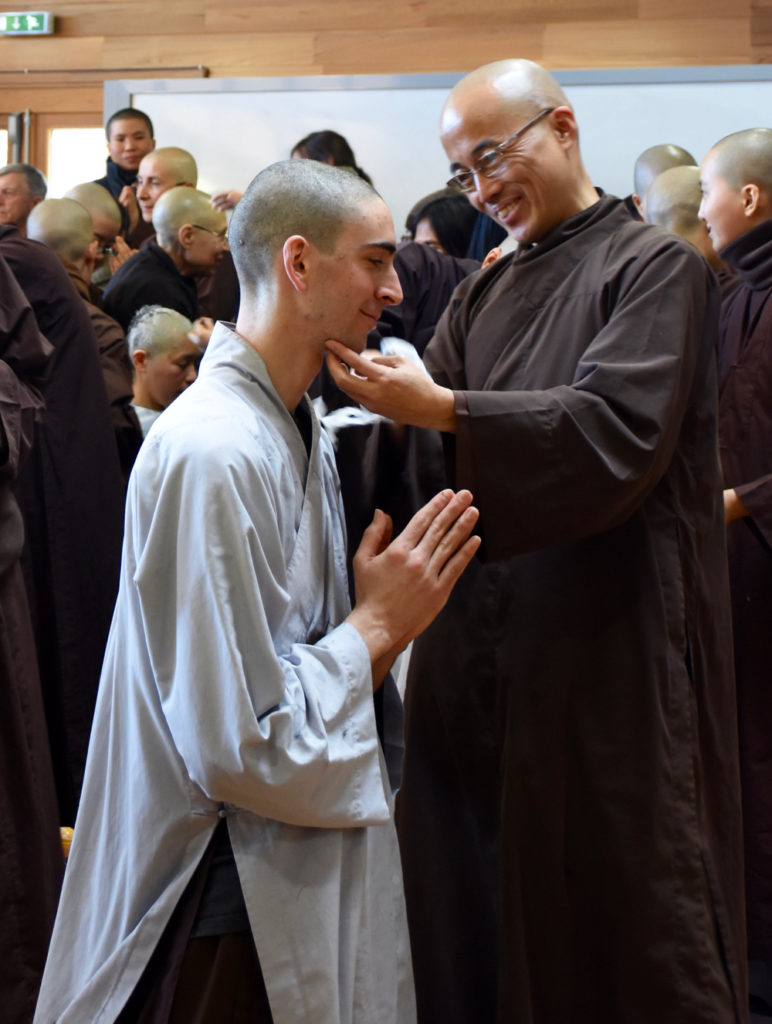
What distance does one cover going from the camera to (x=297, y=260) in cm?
149

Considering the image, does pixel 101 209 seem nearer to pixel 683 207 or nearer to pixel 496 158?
pixel 683 207

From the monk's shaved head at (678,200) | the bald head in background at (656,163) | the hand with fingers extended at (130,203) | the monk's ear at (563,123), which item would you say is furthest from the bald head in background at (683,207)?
the hand with fingers extended at (130,203)

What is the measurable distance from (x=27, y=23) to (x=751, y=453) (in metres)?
5.30

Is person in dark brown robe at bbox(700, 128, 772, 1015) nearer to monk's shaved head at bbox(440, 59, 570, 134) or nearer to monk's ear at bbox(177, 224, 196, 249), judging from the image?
monk's shaved head at bbox(440, 59, 570, 134)

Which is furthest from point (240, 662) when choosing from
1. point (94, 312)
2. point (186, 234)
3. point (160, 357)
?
point (186, 234)

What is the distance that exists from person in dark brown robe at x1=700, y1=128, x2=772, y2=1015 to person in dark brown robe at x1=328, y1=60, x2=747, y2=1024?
705 mm

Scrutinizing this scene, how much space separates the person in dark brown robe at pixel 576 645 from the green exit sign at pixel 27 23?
5.18 m

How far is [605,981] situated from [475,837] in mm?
282

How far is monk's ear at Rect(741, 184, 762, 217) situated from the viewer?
2637 millimetres

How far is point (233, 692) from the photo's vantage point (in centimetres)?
122

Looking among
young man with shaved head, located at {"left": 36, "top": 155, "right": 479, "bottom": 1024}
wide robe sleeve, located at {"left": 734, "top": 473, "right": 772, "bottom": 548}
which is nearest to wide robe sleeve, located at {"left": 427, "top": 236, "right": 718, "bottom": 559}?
young man with shaved head, located at {"left": 36, "top": 155, "right": 479, "bottom": 1024}

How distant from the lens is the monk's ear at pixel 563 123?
1.88 meters

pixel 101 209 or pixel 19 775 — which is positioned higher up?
pixel 101 209

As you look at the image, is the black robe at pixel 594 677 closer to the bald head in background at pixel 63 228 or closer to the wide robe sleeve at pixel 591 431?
the wide robe sleeve at pixel 591 431
